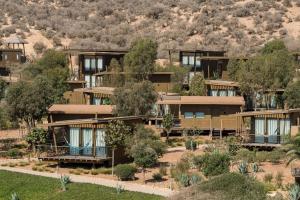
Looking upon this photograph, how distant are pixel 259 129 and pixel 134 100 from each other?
8.60m

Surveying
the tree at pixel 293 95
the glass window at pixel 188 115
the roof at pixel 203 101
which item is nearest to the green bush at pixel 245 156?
the roof at pixel 203 101

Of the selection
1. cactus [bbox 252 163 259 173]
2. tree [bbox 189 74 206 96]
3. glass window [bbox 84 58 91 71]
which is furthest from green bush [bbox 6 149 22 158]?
glass window [bbox 84 58 91 71]

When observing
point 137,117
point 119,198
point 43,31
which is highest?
point 43,31

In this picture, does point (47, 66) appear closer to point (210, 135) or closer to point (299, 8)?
point (210, 135)

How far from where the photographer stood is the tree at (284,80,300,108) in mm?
54094

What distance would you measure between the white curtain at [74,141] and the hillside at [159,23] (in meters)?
45.4

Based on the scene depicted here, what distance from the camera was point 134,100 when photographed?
49.3 meters

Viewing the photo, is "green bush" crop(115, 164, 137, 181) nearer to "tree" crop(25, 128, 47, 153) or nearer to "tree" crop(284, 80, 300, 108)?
"tree" crop(25, 128, 47, 153)

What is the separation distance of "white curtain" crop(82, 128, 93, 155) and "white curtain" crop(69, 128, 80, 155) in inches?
18.0

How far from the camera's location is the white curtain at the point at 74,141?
44169mm

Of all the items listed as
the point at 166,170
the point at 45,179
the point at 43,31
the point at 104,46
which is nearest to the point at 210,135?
the point at 166,170

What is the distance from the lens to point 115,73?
66.1 metres

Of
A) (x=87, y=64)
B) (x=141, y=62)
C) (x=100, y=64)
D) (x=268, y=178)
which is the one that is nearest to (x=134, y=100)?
(x=268, y=178)

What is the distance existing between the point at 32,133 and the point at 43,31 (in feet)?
197
